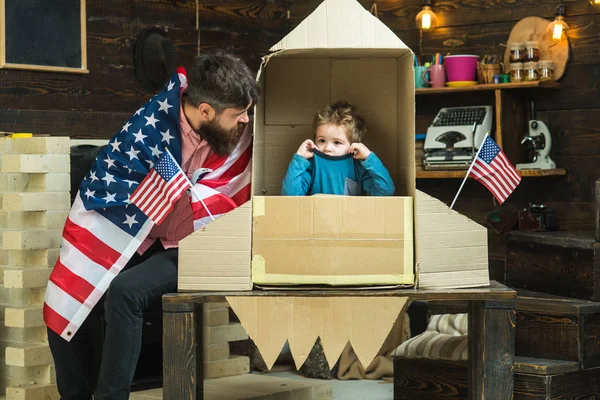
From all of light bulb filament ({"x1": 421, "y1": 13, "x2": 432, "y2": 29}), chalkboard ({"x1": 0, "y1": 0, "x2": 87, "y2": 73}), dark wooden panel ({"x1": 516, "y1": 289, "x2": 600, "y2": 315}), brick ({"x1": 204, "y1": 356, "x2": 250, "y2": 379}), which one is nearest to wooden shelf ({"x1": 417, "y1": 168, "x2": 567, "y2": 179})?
light bulb filament ({"x1": 421, "y1": 13, "x2": 432, "y2": 29})

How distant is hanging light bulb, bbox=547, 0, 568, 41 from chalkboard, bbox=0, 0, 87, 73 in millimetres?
2368

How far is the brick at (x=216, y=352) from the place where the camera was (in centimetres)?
443

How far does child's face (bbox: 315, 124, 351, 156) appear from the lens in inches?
128

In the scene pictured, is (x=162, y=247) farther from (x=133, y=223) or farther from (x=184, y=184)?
(x=184, y=184)

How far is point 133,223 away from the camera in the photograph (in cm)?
333

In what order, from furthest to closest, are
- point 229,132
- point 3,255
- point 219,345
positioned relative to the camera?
point 219,345, point 3,255, point 229,132

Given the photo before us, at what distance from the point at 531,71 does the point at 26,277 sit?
2719 millimetres

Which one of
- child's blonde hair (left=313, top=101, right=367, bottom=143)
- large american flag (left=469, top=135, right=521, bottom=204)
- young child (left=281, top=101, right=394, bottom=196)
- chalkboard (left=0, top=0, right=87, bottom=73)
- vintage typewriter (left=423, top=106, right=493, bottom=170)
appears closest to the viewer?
large american flag (left=469, top=135, right=521, bottom=204)

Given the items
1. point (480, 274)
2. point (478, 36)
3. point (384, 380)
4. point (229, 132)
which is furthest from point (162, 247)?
point (478, 36)

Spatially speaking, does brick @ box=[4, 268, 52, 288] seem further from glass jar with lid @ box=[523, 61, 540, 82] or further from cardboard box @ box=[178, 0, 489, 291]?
glass jar with lid @ box=[523, 61, 540, 82]

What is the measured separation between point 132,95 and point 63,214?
4.35 feet

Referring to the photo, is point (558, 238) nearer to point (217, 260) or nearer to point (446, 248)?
point (446, 248)

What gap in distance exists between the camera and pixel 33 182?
13.4ft

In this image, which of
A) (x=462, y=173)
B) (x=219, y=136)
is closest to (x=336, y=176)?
(x=219, y=136)
